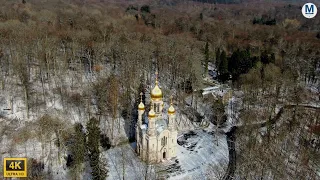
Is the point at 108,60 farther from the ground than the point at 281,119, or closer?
farther from the ground

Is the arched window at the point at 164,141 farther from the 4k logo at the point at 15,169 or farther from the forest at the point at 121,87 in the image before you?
the 4k logo at the point at 15,169

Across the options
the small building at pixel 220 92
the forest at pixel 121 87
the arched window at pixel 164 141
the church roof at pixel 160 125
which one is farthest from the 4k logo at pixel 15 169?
the small building at pixel 220 92

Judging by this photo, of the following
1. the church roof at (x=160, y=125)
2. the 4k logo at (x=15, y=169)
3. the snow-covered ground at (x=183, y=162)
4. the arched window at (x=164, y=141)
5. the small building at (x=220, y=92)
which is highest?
the small building at (x=220, y=92)

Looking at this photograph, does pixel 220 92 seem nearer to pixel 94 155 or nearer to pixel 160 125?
pixel 160 125

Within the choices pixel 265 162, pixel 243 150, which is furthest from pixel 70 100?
pixel 265 162

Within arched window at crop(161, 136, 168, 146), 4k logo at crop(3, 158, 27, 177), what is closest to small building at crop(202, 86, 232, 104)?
arched window at crop(161, 136, 168, 146)

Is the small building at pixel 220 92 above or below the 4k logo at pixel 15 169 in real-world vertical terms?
above

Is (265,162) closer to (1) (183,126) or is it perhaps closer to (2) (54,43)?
(1) (183,126)
